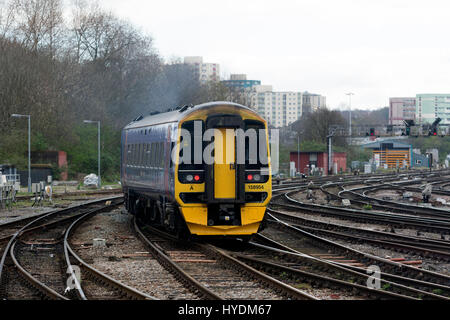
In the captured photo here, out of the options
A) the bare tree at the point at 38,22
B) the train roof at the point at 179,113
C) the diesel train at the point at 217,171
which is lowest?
the diesel train at the point at 217,171

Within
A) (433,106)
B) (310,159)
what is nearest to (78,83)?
(310,159)

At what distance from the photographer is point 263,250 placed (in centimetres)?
1434

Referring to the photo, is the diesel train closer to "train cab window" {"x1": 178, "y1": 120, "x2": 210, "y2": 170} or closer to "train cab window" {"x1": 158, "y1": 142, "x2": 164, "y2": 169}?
"train cab window" {"x1": 178, "y1": 120, "x2": 210, "y2": 170}

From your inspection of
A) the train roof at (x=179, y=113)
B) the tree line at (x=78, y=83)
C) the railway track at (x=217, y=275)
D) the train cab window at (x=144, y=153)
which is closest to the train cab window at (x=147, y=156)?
the train cab window at (x=144, y=153)

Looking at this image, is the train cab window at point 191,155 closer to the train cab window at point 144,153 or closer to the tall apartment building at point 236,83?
the train cab window at point 144,153

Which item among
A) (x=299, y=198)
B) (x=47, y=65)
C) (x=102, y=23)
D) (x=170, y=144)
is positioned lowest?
(x=299, y=198)

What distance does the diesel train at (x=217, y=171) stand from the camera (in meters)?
14.3

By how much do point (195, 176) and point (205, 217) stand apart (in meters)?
0.92

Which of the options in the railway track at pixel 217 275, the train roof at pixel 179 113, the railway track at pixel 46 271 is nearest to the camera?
the railway track at pixel 217 275

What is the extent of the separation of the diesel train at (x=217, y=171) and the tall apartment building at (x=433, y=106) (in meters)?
130

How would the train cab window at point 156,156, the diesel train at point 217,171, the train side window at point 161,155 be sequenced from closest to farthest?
the diesel train at point 217,171 → the train side window at point 161,155 → the train cab window at point 156,156

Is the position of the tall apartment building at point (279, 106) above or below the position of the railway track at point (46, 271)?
above

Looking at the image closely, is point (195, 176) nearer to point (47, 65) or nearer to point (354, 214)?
point (354, 214)
